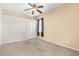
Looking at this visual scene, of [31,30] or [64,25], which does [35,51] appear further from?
[31,30]

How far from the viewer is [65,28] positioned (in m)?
4.20

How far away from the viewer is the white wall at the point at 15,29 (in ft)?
16.1

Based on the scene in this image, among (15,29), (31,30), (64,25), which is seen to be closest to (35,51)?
(64,25)

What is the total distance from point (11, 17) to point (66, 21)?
11.3 ft

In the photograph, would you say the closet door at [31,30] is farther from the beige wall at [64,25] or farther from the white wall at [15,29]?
the beige wall at [64,25]

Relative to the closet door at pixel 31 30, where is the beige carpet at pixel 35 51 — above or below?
below

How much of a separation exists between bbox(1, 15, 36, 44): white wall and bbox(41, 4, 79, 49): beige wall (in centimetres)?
177

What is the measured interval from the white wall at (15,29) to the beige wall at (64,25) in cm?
177

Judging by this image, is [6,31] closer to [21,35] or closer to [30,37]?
[21,35]

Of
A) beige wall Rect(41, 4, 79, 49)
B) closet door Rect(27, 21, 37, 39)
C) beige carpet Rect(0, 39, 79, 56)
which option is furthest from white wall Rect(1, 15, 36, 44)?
beige wall Rect(41, 4, 79, 49)

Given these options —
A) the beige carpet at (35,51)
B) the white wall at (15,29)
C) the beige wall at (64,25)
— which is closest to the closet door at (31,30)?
the white wall at (15,29)

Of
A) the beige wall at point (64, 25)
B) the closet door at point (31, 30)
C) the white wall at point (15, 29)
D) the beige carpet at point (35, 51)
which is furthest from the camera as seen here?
the closet door at point (31, 30)

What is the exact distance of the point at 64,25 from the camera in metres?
4.27

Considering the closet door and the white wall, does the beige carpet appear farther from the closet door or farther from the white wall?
the closet door
